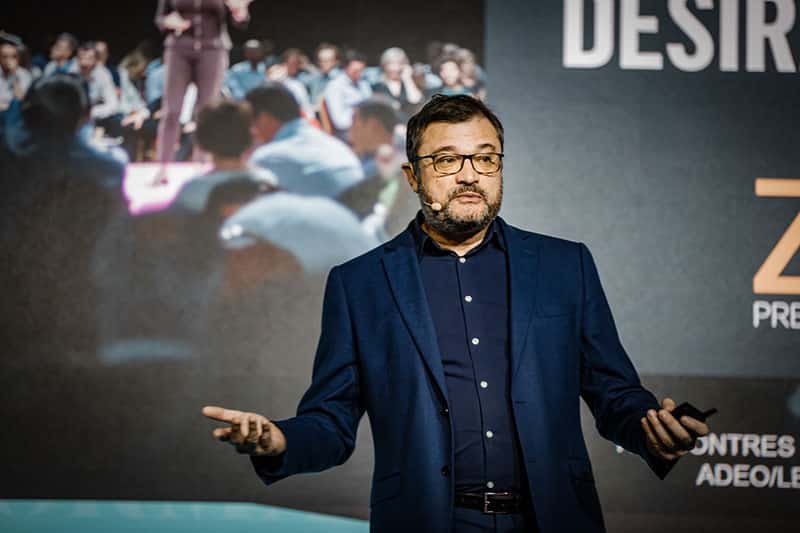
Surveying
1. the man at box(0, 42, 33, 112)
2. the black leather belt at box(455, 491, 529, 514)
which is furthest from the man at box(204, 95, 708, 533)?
the man at box(0, 42, 33, 112)

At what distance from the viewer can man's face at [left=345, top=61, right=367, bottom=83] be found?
13.0ft

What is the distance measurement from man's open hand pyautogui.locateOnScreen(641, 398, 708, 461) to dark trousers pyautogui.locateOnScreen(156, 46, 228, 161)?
274 cm

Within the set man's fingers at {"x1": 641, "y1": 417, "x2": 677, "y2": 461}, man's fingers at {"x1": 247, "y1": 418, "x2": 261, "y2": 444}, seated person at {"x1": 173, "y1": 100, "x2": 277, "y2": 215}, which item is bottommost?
man's fingers at {"x1": 641, "y1": 417, "x2": 677, "y2": 461}

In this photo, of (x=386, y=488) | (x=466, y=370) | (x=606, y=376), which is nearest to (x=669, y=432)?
(x=606, y=376)

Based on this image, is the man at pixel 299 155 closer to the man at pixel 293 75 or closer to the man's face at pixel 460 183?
the man at pixel 293 75

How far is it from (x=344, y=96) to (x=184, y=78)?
2.26 ft

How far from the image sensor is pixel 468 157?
6.95 ft

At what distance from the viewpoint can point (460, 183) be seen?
2.10 metres

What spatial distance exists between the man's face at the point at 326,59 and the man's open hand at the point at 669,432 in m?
2.58

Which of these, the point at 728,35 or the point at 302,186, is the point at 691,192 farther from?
the point at 302,186

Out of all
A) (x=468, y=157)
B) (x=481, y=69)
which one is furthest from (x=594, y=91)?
(x=468, y=157)

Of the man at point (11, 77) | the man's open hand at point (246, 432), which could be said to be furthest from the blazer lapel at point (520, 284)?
the man at point (11, 77)

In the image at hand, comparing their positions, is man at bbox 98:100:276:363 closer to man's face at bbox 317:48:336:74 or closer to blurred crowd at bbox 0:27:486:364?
blurred crowd at bbox 0:27:486:364

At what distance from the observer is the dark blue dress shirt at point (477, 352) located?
1930 millimetres
